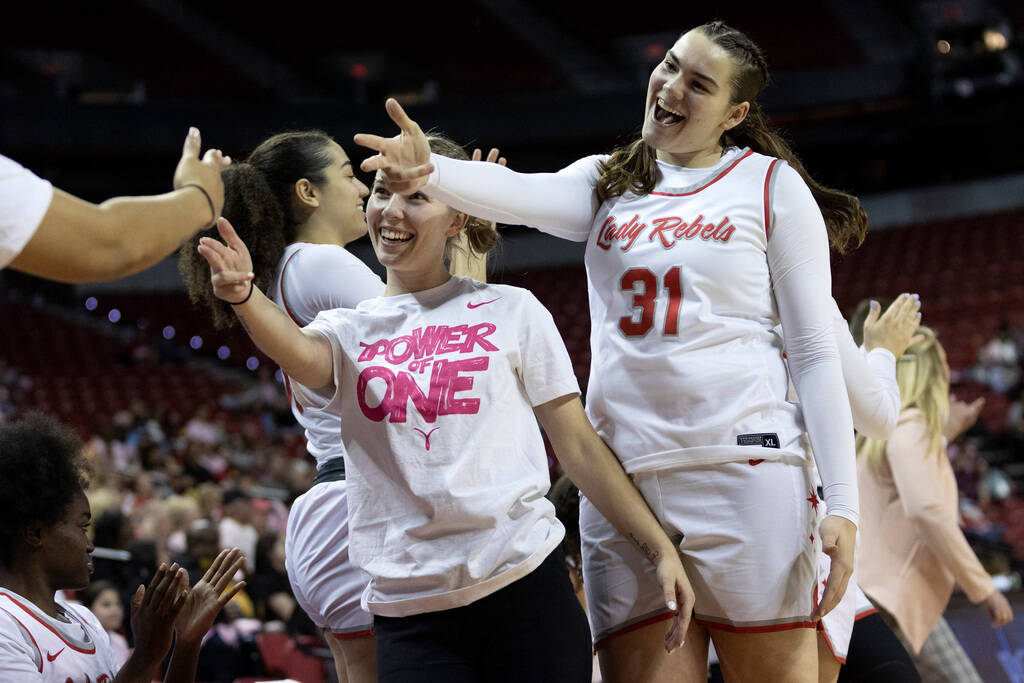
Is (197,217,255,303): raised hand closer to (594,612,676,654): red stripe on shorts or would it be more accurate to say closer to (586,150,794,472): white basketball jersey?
(586,150,794,472): white basketball jersey

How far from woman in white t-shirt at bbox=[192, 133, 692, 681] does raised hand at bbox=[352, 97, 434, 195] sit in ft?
0.37

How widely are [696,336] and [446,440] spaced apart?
0.49m

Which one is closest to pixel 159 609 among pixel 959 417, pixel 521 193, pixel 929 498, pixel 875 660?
pixel 521 193

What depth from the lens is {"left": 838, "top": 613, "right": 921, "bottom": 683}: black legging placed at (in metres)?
2.55

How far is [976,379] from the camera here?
36.4 feet

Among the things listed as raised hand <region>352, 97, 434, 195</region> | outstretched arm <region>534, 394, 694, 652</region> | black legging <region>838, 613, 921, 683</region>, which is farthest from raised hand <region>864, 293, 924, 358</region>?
raised hand <region>352, 97, 434, 195</region>

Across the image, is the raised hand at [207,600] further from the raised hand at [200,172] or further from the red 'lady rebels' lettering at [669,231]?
the red 'lady rebels' lettering at [669,231]

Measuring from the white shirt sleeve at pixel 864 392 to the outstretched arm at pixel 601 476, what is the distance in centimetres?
52

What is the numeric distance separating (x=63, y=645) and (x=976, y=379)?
35.1ft

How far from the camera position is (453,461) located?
172cm

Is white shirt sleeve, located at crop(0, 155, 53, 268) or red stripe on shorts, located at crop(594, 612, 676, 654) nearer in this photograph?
white shirt sleeve, located at crop(0, 155, 53, 268)

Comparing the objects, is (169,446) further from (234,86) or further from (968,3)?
(968,3)

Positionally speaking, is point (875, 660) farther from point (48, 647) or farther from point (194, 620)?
point (48, 647)

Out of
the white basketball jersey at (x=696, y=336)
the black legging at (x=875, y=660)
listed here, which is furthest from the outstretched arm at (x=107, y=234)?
the black legging at (x=875, y=660)
